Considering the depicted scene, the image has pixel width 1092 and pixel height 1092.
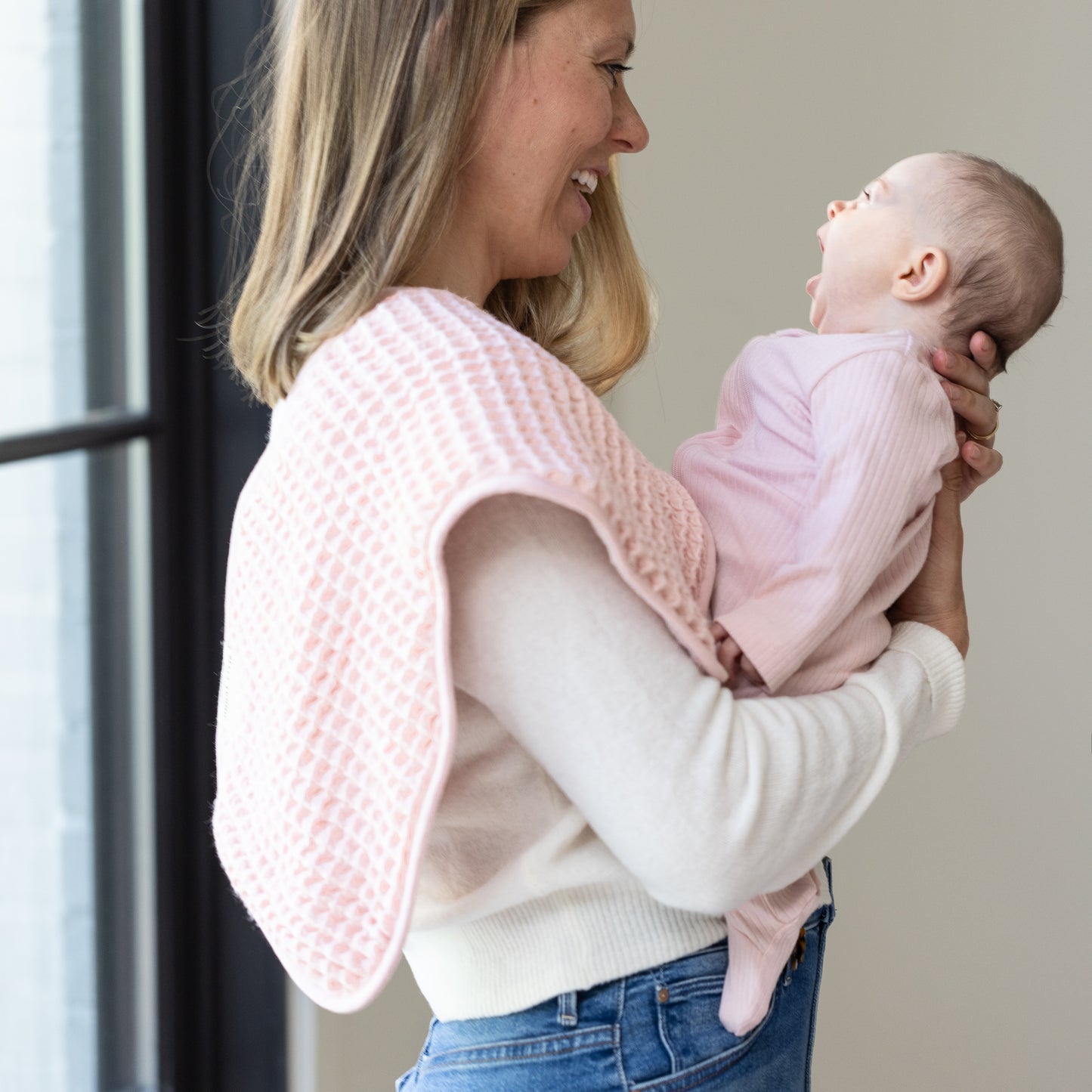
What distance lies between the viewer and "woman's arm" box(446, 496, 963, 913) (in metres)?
0.77

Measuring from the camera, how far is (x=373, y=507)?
0.81 metres

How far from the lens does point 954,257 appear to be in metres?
1.20

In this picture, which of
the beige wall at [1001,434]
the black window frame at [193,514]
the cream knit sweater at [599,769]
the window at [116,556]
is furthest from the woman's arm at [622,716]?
the beige wall at [1001,434]

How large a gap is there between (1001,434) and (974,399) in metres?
1.39

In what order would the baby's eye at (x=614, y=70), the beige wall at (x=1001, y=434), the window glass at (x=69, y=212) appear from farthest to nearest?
the beige wall at (x=1001, y=434) → the window glass at (x=69, y=212) → the baby's eye at (x=614, y=70)

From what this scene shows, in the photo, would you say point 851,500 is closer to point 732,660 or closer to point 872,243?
point 732,660

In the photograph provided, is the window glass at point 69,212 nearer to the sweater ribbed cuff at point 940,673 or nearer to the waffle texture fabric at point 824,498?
the waffle texture fabric at point 824,498

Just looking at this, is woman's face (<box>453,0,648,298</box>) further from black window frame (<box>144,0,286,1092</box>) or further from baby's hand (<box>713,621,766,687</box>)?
black window frame (<box>144,0,286,1092</box>)

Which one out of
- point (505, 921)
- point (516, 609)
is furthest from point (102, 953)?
point (516, 609)

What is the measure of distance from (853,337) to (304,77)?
0.51 metres

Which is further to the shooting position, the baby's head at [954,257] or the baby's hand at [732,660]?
the baby's head at [954,257]

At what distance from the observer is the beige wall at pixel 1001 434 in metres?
2.42

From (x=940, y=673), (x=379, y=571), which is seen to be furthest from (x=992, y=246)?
(x=379, y=571)

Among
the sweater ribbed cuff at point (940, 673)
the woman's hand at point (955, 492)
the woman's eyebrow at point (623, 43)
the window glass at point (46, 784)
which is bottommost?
the window glass at point (46, 784)
